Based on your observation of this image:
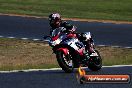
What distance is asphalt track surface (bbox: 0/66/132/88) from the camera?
12.8m

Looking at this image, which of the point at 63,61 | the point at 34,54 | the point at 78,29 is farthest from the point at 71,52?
the point at 78,29

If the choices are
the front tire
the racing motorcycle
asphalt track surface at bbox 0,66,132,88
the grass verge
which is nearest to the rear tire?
the racing motorcycle

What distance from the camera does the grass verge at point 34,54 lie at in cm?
1916

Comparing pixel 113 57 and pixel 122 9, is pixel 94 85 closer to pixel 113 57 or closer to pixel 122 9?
pixel 113 57

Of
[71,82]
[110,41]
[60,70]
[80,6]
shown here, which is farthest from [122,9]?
[71,82]

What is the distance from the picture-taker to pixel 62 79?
14.1 meters

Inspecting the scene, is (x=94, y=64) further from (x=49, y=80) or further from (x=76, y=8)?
(x=76, y=8)

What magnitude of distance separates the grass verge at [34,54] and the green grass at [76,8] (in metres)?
9.98

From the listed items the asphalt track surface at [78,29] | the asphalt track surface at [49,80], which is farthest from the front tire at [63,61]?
the asphalt track surface at [78,29]

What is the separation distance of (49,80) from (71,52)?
2.11 meters

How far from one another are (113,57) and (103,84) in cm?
815

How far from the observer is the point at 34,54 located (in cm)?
2205

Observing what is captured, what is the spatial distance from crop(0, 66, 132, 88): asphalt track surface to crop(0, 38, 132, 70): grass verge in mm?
2794

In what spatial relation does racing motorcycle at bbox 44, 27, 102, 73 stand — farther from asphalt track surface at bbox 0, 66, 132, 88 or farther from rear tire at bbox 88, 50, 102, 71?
asphalt track surface at bbox 0, 66, 132, 88
